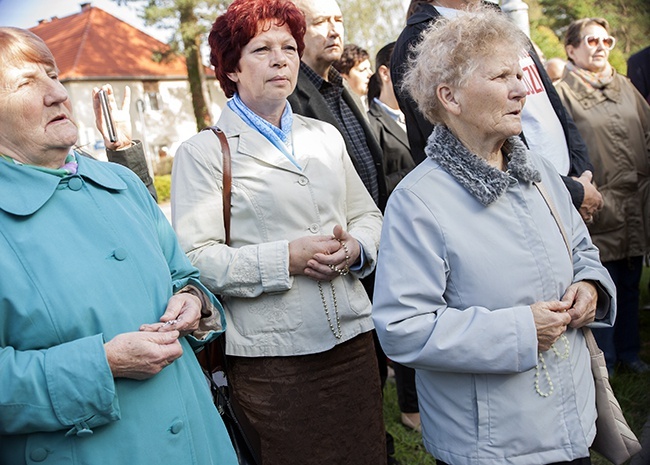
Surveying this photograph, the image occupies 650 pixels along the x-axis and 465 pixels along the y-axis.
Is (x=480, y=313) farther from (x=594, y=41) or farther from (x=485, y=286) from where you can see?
(x=594, y=41)

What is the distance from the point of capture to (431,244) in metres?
2.06

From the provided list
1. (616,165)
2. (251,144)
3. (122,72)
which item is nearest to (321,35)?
(251,144)

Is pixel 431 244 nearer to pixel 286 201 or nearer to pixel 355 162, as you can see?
pixel 286 201

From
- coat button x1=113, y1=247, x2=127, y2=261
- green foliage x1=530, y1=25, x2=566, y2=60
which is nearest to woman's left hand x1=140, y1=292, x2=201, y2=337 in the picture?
coat button x1=113, y1=247, x2=127, y2=261

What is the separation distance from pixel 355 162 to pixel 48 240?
1.84m

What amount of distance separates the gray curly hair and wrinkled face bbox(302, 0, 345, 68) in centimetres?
126

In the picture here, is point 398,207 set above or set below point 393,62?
below

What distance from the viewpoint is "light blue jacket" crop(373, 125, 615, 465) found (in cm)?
199

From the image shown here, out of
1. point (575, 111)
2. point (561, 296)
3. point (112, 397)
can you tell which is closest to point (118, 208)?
point (112, 397)

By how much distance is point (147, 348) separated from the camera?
187cm

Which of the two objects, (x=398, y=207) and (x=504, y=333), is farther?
(x=398, y=207)

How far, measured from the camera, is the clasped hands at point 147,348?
1.83 metres

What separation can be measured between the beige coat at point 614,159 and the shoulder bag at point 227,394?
2.79 meters

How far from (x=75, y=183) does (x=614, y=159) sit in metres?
3.69
